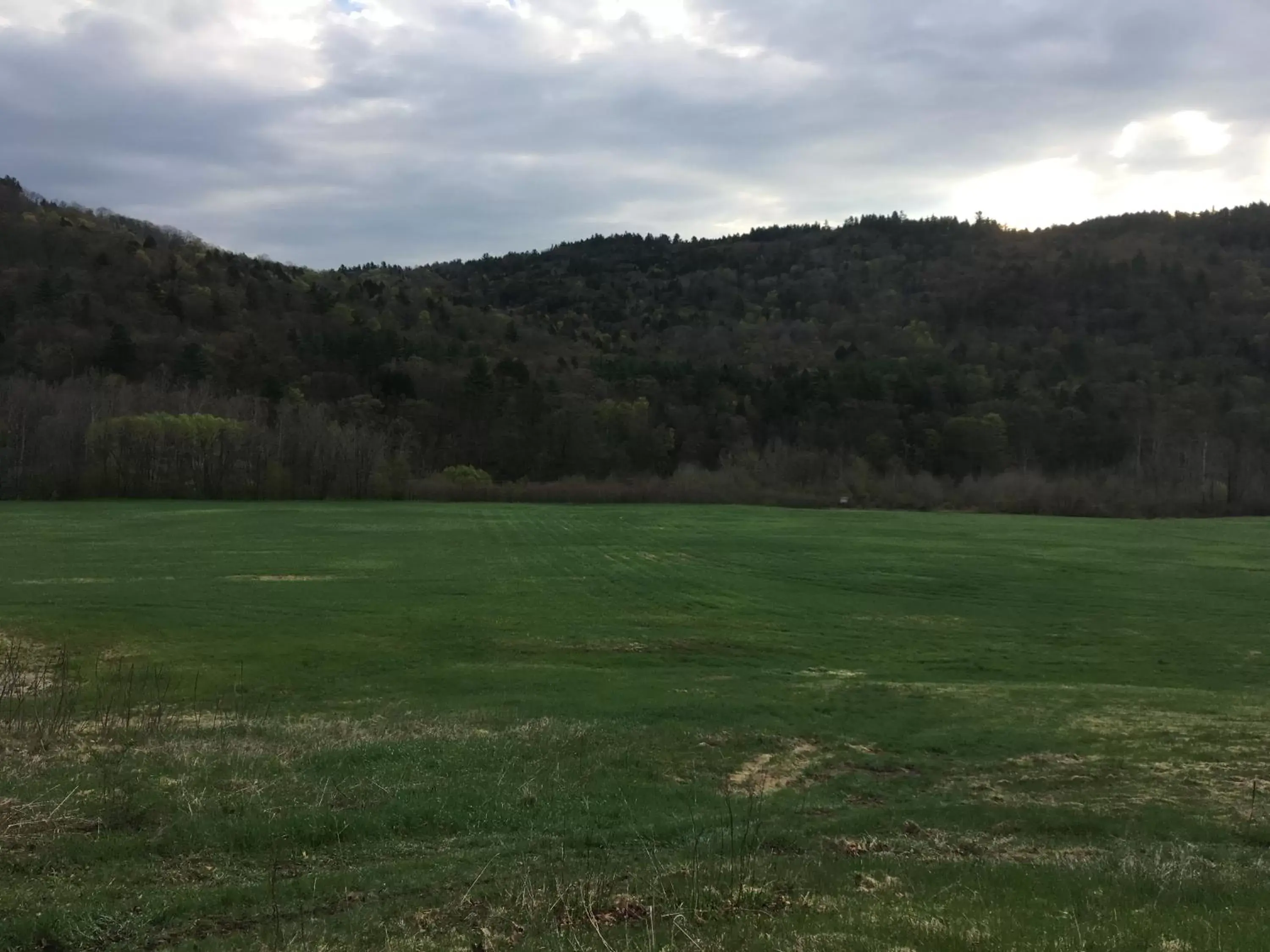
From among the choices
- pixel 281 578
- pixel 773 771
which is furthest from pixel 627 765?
pixel 281 578

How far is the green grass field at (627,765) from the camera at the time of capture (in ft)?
23.7

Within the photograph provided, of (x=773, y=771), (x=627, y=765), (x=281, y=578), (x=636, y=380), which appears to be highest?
(x=636, y=380)

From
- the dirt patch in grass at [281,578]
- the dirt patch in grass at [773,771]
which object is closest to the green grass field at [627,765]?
the dirt patch in grass at [773,771]

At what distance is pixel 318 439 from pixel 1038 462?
3736 inches

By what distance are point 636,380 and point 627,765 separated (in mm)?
131341

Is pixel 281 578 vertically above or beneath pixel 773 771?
beneath

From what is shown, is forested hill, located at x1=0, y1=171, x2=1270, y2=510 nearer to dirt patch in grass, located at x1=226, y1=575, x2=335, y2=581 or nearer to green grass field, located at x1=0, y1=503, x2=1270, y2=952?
dirt patch in grass, located at x1=226, y1=575, x2=335, y2=581

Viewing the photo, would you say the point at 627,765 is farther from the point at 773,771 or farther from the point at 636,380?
the point at 636,380

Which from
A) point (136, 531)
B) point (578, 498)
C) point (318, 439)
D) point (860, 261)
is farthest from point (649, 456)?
point (860, 261)

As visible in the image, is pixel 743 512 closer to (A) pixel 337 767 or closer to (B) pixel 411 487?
(B) pixel 411 487

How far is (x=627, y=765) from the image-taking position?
44.7ft

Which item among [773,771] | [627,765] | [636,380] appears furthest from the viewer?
[636,380]

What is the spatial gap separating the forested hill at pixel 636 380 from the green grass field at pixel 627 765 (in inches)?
2601

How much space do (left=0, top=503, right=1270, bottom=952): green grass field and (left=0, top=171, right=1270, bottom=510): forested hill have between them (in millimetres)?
66074
